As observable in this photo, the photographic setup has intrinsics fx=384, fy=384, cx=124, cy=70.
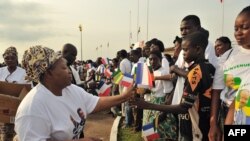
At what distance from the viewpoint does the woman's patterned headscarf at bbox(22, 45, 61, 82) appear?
351 cm

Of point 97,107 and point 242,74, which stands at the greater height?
point 242,74

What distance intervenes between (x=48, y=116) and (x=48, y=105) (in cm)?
11

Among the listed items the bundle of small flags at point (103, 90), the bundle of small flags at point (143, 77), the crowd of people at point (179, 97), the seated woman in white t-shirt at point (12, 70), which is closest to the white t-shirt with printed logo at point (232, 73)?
the crowd of people at point (179, 97)

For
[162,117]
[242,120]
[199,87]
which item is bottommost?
[162,117]

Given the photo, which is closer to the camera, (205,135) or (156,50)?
(205,135)

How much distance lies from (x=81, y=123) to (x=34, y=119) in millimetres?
575

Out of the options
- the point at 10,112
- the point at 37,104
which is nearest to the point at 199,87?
the point at 37,104

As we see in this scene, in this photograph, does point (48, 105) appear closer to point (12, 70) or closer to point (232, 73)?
point (232, 73)

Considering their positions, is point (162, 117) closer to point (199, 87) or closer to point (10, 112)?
→ point (199, 87)

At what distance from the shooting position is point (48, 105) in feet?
11.4

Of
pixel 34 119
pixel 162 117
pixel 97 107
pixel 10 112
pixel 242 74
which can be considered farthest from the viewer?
pixel 162 117

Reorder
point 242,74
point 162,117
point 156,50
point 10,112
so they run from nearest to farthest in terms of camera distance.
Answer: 1. point 242,74
2. point 10,112
3. point 162,117
4. point 156,50

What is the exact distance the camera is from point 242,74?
3.62 metres

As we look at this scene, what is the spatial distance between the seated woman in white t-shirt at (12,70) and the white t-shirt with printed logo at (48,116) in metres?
3.37
